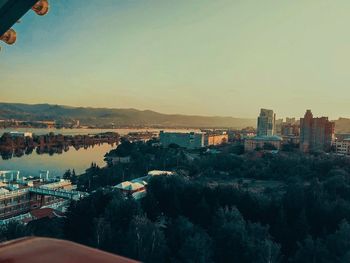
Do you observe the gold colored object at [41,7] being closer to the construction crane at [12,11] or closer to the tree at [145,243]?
the construction crane at [12,11]

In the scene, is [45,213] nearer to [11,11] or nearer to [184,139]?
[11,11]

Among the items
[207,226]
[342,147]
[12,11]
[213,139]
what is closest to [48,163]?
[213,139]

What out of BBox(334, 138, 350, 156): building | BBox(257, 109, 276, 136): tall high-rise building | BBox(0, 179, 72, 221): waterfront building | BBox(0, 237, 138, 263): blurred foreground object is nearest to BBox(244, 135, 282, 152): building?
BBox(334, 138, 350, 156): building

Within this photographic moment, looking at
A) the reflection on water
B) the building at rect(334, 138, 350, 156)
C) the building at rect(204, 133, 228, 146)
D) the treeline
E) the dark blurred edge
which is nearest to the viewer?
the dark blurred edge

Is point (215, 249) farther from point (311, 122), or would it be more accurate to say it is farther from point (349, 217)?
point (311, 122)

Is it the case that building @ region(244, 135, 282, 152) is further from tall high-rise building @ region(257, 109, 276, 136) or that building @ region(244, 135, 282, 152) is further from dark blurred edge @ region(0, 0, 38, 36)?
dark blurred edge @ region(0, 0, 38, 36)

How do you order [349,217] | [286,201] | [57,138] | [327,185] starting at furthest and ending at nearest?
[57,138], [327,185], [286,201], [349,217]

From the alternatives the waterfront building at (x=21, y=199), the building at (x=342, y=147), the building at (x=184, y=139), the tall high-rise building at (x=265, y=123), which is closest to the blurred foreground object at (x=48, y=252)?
the waterfront building at (x=21, y=199)

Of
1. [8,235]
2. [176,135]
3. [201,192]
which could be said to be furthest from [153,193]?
[176,135]
